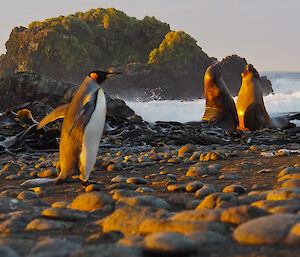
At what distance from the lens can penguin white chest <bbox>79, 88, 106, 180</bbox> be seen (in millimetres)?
3705

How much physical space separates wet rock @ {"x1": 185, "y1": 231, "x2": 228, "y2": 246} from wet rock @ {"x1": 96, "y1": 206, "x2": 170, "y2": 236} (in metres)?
0.32

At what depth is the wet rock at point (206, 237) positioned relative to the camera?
136 centimetres

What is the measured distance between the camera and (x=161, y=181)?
3.40 meters

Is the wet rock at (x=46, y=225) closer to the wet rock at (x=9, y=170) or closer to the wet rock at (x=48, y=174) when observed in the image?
the wet rock at (x=48, y=174)

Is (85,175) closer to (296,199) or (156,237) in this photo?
(296,199)


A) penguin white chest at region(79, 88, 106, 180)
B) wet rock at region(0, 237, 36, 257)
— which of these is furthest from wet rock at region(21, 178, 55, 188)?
wet rock at region(0, 237, 36, 257)

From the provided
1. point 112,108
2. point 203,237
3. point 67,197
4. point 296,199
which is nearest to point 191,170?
point 67,197

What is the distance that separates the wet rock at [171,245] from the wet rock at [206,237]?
3.3 inches

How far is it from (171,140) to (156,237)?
22.2 ft

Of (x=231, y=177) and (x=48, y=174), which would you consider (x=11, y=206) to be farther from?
(x=48, y=174)

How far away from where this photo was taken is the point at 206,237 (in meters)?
1.38

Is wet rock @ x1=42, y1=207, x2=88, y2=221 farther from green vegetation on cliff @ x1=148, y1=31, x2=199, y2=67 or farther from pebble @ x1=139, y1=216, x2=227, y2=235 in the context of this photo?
green vegetation on cliff @ x1=148, y1=31, x2=199, y2=67

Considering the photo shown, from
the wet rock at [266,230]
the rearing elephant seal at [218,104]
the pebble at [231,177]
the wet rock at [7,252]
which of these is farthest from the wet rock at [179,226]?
the rearing elephant seal at [218,104]

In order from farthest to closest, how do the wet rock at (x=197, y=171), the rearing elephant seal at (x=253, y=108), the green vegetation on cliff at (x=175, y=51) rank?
the green vegetation on cliff at (x=175, y=51) < the rearing elephant seal at (x=253, y=108) < the wet rock at (x=197, y=171)
